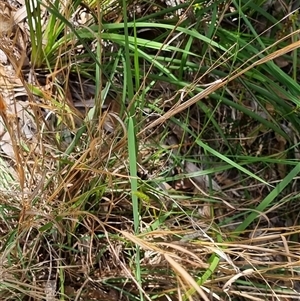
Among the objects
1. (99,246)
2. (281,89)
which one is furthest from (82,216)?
(281,89)

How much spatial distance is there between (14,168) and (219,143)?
459 millimetres

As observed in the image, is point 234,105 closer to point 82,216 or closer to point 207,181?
point 207,181

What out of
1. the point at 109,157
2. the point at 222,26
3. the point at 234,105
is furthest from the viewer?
the point at 222,26

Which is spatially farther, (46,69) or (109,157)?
(46,69)

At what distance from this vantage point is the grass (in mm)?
1006

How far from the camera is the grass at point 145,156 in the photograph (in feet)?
3.30

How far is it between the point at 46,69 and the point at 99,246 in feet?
1.35

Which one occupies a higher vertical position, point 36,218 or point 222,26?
point 222,26

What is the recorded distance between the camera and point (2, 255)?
1.01 m

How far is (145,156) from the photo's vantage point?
1141 millimetres

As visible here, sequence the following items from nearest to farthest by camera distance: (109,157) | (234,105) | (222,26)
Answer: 1. (109,157)
2. (234,105)
3. (222,26)

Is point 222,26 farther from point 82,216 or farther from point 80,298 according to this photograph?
point 80,298

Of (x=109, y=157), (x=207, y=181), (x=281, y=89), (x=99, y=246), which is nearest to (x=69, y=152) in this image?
(x=109, y=157)

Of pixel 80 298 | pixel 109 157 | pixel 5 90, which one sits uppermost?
pixel 5 90
